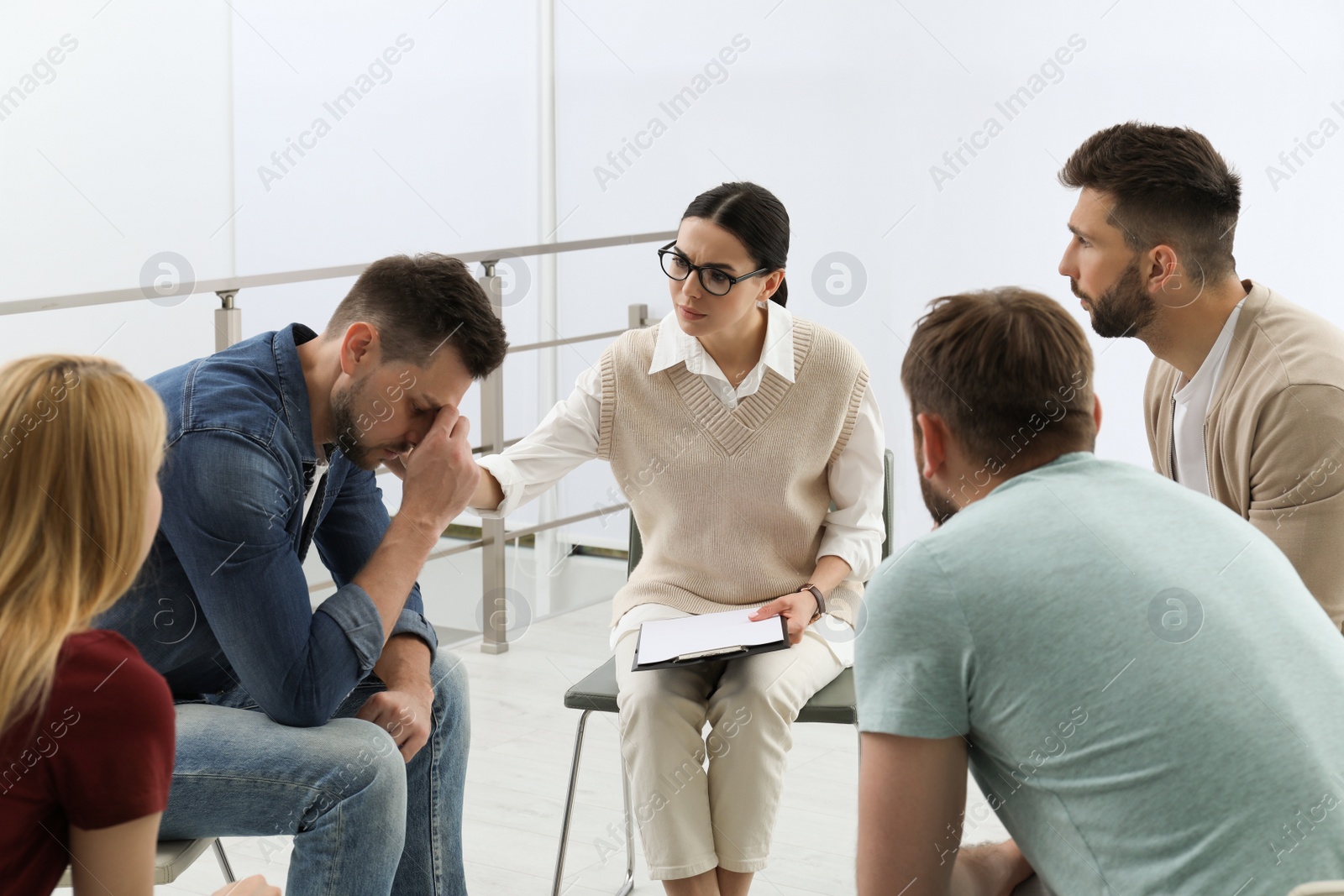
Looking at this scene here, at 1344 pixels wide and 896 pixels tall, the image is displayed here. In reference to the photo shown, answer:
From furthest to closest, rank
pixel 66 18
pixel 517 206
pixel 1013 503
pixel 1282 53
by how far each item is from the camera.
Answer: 1. pixel 517 206
2. pixel 66 18
3. pixel 1282 53
4. pixel 1013 503

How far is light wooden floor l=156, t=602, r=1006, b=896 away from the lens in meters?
2.27

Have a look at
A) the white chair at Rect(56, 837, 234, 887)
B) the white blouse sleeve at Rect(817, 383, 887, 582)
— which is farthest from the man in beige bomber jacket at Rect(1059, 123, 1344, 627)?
the white chair at Rect(56, 837, 234, 887)

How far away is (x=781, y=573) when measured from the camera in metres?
2.07

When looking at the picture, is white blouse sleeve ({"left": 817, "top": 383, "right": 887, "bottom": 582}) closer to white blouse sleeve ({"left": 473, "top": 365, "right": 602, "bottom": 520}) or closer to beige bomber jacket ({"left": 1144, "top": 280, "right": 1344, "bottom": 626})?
white blouse sleeve ({"left": 473, "top": 365, "right": 602, "bottom": 520})

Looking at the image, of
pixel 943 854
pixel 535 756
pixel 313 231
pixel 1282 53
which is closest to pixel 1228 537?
pixel 943 854

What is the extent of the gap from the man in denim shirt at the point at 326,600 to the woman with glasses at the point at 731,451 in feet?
1.26

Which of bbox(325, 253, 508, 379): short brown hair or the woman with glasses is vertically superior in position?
bbox(325, 253, 508, 379): short brown hair

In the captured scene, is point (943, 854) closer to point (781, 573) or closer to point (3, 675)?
point (3, 675)

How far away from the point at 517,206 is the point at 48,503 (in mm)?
3474

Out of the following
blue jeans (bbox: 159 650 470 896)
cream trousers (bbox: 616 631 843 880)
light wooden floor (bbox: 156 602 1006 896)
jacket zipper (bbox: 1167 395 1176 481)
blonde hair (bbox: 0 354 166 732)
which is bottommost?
light wooden floor (bbox: 156 602 1006 896)

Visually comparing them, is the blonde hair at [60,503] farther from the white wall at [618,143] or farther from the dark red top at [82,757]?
the white wall at [618,143]

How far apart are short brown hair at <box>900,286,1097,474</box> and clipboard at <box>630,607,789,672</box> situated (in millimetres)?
720

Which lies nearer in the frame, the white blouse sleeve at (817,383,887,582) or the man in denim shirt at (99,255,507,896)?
the man in denim shirt at (99,255,507,896)

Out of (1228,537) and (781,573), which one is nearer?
(1228,537)
